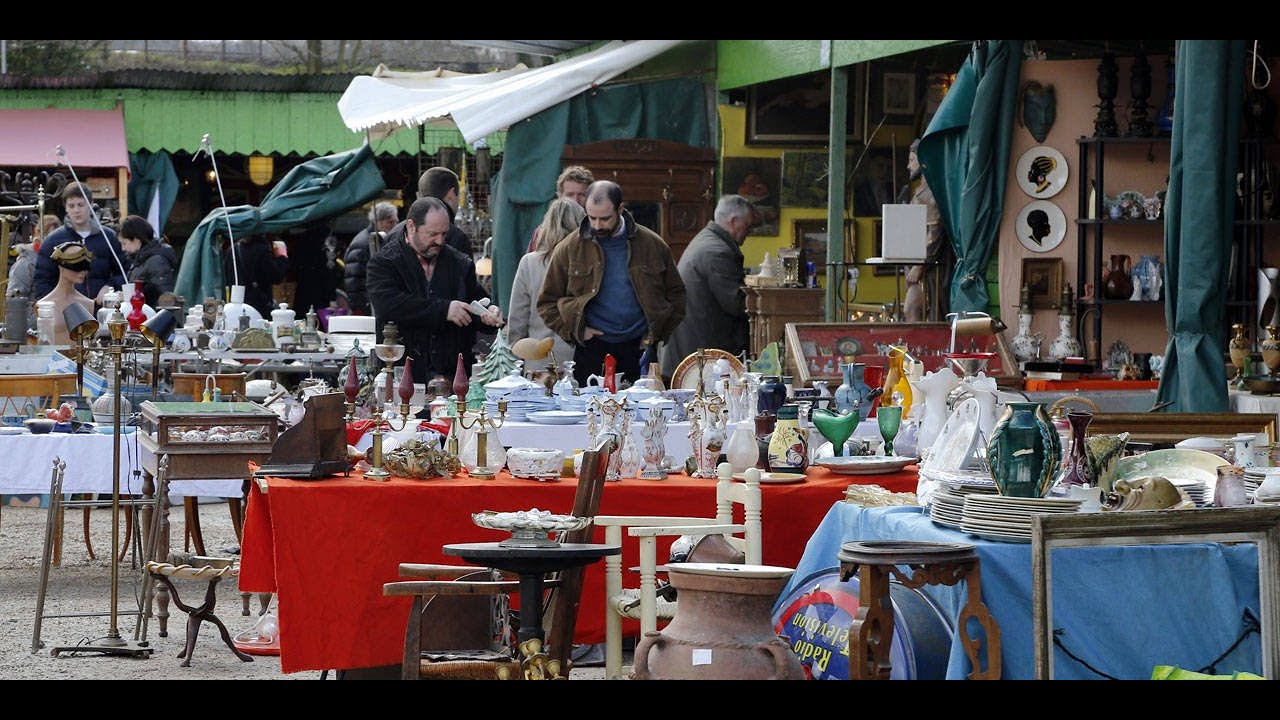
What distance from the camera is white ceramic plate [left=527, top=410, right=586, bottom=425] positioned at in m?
7.23

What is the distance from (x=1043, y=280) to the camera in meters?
10.2

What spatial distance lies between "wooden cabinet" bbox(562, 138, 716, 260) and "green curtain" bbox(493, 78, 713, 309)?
0.12 m

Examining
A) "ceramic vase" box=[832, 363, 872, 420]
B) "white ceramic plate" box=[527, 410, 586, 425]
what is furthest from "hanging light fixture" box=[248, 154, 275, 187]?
"ceramic vase" box=[832, 363, 872, 420]

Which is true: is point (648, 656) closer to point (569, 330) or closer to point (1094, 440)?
point (1094, 440)

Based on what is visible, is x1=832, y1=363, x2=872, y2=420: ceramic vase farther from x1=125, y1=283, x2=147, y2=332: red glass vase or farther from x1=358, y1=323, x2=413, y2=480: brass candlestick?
x1=125, y1=283, x2=147, y2=332: red glass vase

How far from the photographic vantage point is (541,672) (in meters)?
4.79

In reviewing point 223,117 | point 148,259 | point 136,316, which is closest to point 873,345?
point 136,316

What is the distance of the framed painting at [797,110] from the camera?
43.4ft

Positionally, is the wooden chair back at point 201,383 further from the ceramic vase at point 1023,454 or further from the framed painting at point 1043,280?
the ceramic vase at point 1023,454

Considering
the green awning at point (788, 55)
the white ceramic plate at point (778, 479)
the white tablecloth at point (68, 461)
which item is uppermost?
the green awning at point (788, 55)

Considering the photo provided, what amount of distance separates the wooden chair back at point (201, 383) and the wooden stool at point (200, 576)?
2199 mm

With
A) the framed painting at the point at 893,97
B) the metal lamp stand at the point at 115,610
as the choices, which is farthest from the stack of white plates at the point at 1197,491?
the framed painting at the point at 893,97

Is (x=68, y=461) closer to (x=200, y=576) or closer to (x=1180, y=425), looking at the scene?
(x=200, y=576)
